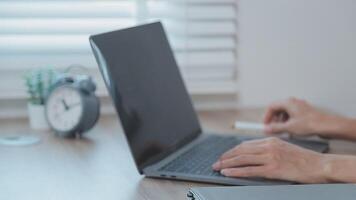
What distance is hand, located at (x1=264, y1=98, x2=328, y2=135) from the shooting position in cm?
150

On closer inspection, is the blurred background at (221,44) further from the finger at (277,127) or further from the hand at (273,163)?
the hand at (273,163)

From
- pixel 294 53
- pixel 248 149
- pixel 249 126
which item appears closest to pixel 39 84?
pixel 249 126

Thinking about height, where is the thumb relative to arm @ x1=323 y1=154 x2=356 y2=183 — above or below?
below

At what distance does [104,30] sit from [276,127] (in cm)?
56

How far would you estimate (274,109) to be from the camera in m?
1.58

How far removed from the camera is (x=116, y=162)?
131cm

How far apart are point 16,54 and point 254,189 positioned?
0.94m

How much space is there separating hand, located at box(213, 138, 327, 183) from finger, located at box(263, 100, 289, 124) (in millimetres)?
381

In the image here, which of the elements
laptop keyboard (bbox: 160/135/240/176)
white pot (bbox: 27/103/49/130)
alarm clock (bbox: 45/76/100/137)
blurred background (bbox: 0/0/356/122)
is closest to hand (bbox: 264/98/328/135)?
laptop keyboard (bbox: 160/135/240/176)

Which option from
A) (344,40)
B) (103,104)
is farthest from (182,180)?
(344,40)

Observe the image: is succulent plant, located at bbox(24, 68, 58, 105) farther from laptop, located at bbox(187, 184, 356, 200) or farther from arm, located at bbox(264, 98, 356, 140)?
laptop, located at bbox(187, 184, 356, 200)

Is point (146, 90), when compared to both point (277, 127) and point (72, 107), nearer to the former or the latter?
point (72, 107)

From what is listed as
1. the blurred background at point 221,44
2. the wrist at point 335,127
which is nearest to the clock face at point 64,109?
the blurred background at point 221,44

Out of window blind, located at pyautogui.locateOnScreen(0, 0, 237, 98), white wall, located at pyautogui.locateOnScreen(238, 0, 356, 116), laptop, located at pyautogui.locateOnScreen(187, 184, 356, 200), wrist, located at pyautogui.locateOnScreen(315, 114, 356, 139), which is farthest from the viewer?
white wall, located at pyautogui.locateOnScreen(238, 0, 356, 116)
